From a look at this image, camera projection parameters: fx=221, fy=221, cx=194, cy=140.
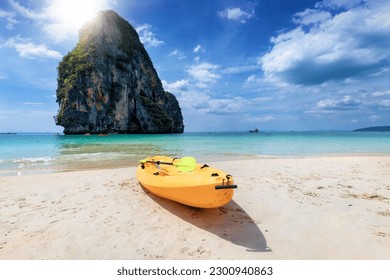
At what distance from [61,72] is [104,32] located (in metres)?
17.2

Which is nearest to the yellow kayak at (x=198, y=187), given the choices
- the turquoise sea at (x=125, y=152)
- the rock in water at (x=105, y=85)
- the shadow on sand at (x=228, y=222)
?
the shadow on sand at (x=228, y=222)

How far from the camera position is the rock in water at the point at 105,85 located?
199 feet

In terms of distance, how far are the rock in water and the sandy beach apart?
60.4m

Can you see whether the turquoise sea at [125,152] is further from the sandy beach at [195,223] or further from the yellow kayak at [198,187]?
the yellow kayak at [198,187]

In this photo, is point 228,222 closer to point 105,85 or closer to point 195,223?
point 195,223

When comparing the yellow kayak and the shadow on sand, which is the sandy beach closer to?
the shadow on sand

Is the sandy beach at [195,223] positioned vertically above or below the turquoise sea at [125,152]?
above

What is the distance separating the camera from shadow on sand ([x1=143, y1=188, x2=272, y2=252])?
357cm

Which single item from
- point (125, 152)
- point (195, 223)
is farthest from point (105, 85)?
point (195, 223)

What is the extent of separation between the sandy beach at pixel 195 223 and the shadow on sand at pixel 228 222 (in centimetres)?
2

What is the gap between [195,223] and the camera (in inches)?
163

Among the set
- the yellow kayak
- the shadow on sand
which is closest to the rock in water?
the yellow kayak

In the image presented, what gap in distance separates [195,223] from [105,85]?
65.4m
